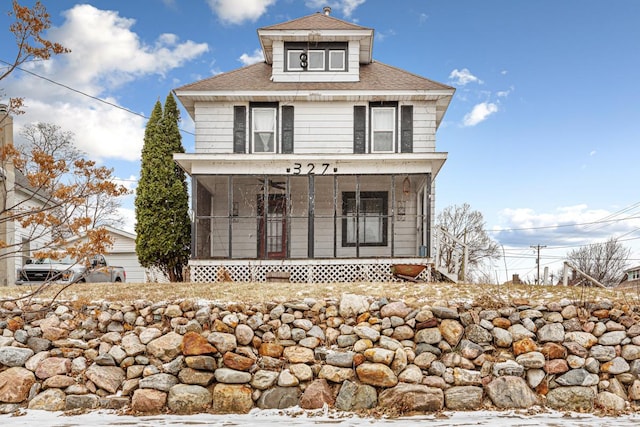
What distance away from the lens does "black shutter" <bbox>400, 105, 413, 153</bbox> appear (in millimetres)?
15062

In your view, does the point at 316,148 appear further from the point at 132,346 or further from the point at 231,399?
the point at 231,399

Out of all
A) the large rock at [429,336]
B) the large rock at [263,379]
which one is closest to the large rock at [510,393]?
the large rock at [429,336]

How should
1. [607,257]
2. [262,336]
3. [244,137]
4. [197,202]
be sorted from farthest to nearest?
1. [607,257]
2. [244,137]
3. [197,202]
4. [262,336]

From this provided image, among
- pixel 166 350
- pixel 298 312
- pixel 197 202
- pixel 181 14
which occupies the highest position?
pixel 181 14

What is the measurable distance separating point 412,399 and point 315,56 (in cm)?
1155

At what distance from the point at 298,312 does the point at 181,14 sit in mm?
9154

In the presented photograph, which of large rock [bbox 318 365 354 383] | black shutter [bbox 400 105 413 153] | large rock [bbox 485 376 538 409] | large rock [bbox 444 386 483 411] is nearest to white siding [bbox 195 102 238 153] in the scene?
black shutter [bbox 400 105 413 153]

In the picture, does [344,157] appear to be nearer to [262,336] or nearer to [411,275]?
[411,275]

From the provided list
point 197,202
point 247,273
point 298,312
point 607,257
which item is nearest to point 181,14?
point 197,202

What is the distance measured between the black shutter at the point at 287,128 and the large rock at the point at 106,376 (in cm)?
867

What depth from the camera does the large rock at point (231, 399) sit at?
7.56 meters

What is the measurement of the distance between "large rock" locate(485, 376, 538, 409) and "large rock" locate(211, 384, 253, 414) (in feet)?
12.2

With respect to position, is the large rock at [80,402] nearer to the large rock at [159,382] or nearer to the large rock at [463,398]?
the large rock at [159,382]

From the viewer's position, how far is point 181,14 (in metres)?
13.4
